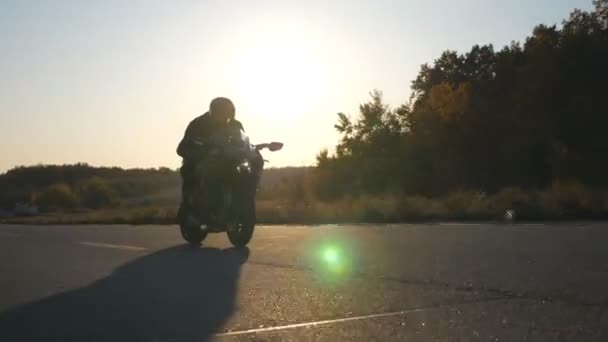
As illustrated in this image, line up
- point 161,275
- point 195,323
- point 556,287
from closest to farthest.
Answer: point 195,323 → point 556,287 → point 161,275

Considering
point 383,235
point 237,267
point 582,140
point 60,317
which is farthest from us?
point 582,140

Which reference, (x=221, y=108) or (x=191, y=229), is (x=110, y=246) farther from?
(x=221, y=108)

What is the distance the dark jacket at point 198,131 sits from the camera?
39.4 ft

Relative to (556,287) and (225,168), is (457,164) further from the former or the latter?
(556,287)

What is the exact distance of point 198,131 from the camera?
12.3 meters

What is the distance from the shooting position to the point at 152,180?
129375 mm

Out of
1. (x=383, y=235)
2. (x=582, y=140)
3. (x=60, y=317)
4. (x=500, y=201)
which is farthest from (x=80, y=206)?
(x=60, y=317)

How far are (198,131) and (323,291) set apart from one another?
6.20 meters

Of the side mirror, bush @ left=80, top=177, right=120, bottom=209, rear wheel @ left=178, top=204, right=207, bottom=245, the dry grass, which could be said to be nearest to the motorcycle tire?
rear wheel @ left=178, top=204, right=207, bottom=245

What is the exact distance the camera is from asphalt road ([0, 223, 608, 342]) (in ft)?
15.8

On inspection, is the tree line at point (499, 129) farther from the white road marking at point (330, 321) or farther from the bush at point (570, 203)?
the white road marking at point (330, 321)

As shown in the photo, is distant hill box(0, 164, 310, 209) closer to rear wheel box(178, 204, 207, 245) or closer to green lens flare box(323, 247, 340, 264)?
rear wheel box(178, 204, 207, 245)

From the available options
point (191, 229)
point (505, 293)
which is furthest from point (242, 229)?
point (505, 293)

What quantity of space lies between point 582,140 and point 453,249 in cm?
4127
